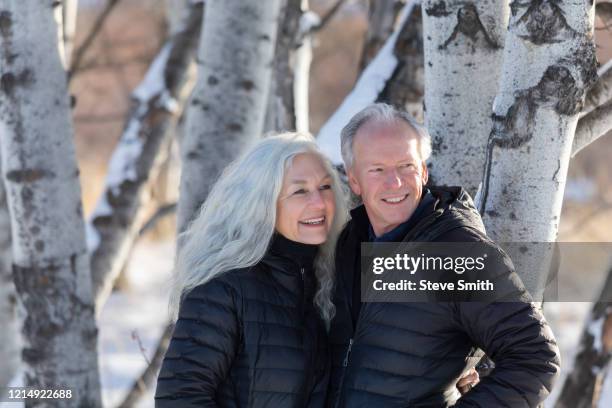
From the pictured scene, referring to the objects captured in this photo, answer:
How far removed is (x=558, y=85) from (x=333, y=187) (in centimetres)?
74

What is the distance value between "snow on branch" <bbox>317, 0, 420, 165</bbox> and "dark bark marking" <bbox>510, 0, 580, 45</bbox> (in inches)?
Result: 45.5

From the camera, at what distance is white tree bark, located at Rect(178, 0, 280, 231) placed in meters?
3.85

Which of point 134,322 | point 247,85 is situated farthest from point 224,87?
point 134,322

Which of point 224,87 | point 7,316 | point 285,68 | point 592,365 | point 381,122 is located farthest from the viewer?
point 7,316

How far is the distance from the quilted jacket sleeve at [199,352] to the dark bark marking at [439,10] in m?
1.25

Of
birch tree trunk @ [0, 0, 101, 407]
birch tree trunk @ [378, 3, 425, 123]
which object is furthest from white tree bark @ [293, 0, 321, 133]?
birch tree trunk @ [0, 0, 101, 407]

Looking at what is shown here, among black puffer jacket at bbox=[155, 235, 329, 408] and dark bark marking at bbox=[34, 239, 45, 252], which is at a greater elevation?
dark bark marking at bbox=[34, 239, 45, 252]

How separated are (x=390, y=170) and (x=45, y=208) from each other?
1.78m

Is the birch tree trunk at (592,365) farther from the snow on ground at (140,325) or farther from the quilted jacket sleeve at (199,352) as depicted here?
the quilted jacket sleeve at (199,352)

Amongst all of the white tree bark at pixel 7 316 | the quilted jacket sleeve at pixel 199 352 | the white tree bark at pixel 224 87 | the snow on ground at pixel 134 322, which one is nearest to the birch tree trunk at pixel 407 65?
the white tree bark at pixel 224 87

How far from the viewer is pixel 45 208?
361 cm

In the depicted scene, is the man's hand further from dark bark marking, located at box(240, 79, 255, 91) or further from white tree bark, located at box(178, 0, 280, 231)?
dark bark marking, located at box(240, 79, 255, 91)

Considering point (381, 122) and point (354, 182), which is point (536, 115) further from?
point (354, 182)

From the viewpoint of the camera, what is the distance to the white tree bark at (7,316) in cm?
557
